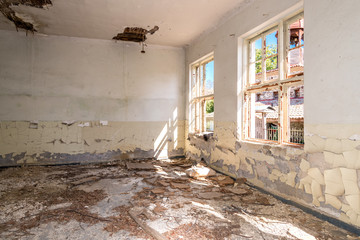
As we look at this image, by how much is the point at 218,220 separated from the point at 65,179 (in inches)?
128

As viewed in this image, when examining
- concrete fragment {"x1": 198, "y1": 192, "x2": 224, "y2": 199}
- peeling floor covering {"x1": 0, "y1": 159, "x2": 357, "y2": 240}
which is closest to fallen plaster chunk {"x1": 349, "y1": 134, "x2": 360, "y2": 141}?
peeling floor covering {"x1": 0, "y1": 159, "x2": 357, "y2": 240}

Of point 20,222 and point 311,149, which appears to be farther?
point 311,149

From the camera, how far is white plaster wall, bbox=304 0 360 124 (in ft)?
7.56

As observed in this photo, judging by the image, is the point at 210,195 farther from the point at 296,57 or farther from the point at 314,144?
the point at 296,57

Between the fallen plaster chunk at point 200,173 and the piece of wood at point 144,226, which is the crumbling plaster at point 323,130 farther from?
the piece of wood at point 144,226

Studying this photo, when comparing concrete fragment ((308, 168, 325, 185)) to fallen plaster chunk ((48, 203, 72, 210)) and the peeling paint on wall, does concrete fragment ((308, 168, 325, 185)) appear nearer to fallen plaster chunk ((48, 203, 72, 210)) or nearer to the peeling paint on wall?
fallen plaster chunk ((48, 203, 72, 210))

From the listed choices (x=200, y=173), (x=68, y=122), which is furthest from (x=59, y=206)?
(x=68, y=122)

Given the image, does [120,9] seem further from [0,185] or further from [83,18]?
[0,185]

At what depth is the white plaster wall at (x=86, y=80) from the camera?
5.35 metres

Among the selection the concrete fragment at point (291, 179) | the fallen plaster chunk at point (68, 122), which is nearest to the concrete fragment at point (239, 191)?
the concrete fragment at point (291, 179)

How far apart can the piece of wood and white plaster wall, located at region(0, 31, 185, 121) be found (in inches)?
144

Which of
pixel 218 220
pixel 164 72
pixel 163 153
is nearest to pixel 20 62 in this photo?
pixel 164 72

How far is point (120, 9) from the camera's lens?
4.27 metres

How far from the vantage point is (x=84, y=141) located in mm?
5824
